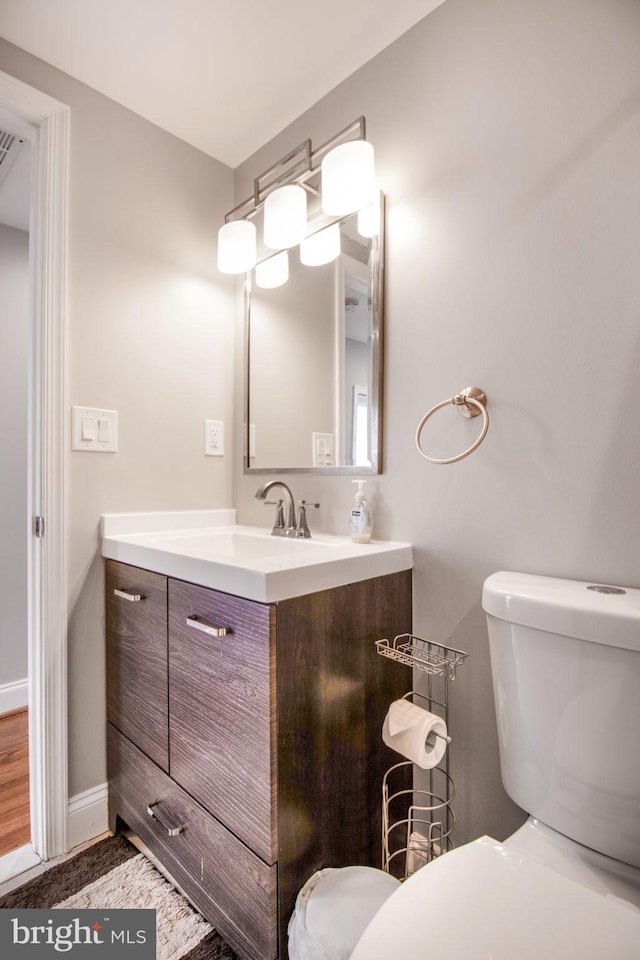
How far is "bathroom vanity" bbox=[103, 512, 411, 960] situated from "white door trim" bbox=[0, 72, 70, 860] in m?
0.23

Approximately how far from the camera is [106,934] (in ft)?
3.35

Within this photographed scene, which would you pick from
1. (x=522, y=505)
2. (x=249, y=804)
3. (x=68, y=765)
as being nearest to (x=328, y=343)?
(x=522, y=505)

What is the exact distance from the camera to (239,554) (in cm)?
159

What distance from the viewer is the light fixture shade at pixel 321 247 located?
4.64 feet

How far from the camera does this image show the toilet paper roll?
956 millimetres

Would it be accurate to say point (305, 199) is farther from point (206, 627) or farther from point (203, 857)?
point (203, 857)

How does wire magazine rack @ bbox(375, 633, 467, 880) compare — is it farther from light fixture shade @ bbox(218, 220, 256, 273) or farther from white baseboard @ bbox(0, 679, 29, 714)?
white baseboard @ bbox(0, 679, 29, 714)

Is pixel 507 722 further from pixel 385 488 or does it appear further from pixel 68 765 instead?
pixel 68 765

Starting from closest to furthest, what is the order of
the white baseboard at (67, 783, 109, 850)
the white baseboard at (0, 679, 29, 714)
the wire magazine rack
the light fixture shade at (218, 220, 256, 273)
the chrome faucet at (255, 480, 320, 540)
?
1. the wire magazine rack
2. the white baseboard at (67, 783, 109, 850)
3. the chrome faucet at (255, 480, 320, 540)
4. the light fixture shade at (218, 220, 256, 273)
5. the white baseboard at (0, 679, 29, 714)

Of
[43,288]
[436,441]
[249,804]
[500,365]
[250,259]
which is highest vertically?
[250,259]

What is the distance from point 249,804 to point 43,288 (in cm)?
140

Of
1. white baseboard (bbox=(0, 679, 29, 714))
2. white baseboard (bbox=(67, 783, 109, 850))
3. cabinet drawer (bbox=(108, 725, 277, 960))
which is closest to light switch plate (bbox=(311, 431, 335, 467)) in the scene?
cabinet drawer (bbox=(108, 725, 277, 960))

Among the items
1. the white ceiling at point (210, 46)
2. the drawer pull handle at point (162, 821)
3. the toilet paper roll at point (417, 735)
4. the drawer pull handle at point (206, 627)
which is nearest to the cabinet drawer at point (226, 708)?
the drawer pull handle at point (206, 627)

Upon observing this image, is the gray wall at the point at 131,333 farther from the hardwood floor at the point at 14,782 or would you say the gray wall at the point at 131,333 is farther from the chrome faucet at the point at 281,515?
the chrome faucet at the point at 281,515
